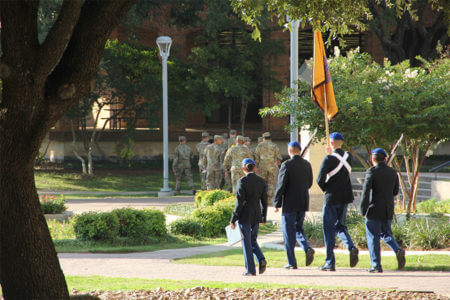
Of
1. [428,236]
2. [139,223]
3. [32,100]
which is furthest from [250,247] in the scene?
[139,223]

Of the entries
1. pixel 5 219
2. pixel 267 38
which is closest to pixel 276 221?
pixel 5 219

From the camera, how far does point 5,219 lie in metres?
6.11

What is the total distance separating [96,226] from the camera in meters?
12.6

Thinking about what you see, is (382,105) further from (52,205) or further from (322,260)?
(52,205)

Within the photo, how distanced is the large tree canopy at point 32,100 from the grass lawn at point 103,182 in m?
19.7

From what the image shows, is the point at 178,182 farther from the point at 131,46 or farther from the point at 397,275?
the point at 397,275

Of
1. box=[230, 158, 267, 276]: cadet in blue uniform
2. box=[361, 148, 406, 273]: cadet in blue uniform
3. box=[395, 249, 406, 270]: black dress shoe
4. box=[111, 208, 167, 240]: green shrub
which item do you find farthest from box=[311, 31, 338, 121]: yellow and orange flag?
box=[111, 208, 167, 240]: green shrub

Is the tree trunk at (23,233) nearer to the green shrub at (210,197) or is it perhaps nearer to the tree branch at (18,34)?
the tree branch at (18,34)

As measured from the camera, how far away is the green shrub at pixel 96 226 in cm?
1267

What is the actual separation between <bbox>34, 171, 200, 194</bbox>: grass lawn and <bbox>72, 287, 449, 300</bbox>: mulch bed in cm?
1860

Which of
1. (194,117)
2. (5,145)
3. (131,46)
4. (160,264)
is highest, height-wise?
(131,46)

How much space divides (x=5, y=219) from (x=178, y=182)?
17.3 m

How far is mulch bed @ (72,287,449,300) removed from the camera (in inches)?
279

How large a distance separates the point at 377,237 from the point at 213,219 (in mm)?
5406
